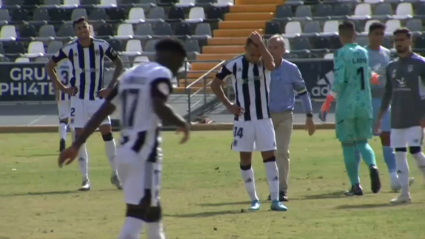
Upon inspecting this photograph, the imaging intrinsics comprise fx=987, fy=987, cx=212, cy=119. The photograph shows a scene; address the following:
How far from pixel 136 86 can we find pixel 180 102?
20.6 m

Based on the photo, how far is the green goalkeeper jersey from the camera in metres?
12.8

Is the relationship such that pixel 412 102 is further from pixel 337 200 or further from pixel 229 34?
pixel 229 34

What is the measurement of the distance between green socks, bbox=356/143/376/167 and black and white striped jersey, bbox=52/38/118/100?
3.75m

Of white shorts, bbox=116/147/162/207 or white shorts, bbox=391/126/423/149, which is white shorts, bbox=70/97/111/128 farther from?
white shorts, bbox=116/147/162/207

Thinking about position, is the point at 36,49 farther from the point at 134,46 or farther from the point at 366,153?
the point at 366,153

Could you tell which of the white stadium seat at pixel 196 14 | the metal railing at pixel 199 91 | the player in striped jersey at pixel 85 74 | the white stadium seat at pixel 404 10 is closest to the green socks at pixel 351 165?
the player in striped jersey at pixel 85 74

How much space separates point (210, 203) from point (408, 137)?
258cm

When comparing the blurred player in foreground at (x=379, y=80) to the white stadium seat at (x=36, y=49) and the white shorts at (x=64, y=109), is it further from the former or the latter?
the white stadium seat at (x=36, y=49)

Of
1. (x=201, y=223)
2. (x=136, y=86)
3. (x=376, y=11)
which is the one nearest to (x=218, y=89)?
(x=201, y=223)

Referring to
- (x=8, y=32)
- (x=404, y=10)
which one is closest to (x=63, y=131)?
(x=8, y=32)

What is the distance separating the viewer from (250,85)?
37.5ft

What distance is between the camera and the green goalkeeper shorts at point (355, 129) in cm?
1289

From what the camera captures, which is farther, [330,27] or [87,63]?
[330,27]

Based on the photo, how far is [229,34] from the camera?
108 feet
